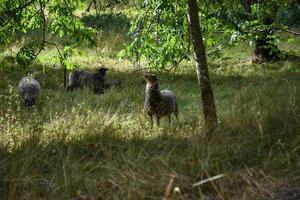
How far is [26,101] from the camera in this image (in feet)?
37.4

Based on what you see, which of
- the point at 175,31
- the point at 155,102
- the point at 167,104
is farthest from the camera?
the point at 167,104

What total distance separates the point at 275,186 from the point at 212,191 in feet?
1.62

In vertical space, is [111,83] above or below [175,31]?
below

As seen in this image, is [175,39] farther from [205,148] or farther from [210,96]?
[205,148]

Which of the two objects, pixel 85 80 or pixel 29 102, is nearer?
pixel 29 102

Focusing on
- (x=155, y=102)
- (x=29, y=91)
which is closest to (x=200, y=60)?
(x=155, y=102)

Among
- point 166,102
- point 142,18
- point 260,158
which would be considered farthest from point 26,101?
point 260,158

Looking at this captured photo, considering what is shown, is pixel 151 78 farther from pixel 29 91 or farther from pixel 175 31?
pixel 29 91

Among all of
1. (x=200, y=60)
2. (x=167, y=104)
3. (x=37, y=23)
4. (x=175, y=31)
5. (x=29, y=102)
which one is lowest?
(x=29, y=102)

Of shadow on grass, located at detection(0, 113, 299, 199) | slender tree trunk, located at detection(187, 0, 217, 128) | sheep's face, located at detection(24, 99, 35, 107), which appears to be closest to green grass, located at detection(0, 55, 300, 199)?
shadow on grass, located at detection(0, 113, 299, 199)

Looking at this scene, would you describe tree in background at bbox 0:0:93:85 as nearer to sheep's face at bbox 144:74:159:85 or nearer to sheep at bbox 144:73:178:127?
sheep's face at bbox 144:74:159:85

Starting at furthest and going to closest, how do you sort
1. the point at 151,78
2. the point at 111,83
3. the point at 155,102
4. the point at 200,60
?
the point at 111,83 < the point at 155,102 < the point at 151,78 < the point at 200,60

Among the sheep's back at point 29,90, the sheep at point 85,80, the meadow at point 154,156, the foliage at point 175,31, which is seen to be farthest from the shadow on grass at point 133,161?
the sheep at point 85,80

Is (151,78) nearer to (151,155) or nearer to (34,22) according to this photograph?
(34,22)
